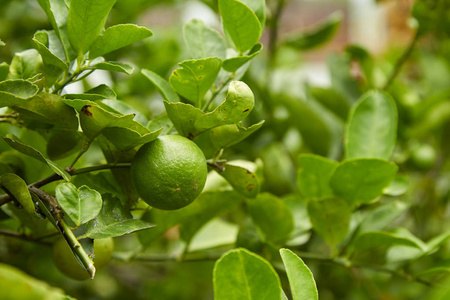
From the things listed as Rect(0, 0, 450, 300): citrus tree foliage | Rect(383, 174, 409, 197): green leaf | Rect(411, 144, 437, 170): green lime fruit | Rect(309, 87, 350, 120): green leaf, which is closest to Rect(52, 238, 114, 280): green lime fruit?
Rect(0, 0, 450, 300): citrus tree foliage

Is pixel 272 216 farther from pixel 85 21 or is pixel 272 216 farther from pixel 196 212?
pixel 85 21

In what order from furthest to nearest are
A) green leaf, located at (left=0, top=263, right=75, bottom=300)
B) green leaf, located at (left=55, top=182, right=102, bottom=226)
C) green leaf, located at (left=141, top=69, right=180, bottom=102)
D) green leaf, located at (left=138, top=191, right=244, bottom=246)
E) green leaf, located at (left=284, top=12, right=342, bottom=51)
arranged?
1. green leaf, located at (left=284, top=12, right=342, bottom=51)
2. green leaf, located at (left=138, top=191, right=244, bottom=246)
3. green leaf, located at (left=141, top=69, right=180, bottom=102)
4. green leaf, located at (left=55, top=182, right=102, bottom=226)
5. green leaf, located at (left=0, top=263, right=75, bottom=300)

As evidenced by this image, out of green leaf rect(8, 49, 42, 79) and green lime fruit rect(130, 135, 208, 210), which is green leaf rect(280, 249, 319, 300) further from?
green leaf rect(8, 49, 42, 79)

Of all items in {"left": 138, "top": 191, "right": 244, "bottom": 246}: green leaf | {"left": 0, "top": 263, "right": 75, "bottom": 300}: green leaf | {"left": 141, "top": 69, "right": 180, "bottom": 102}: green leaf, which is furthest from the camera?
{"left": 138, "top": 191, "right": 244, "bottom": 246}: green leaf

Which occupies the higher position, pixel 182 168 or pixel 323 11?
pixel 182 168

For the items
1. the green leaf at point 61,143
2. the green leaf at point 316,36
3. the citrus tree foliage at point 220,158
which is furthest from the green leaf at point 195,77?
the green leaf at point 316,36

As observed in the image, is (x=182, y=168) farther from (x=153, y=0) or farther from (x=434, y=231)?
(x=434, y=231)

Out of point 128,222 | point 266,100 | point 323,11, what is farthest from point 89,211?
point 323,11
